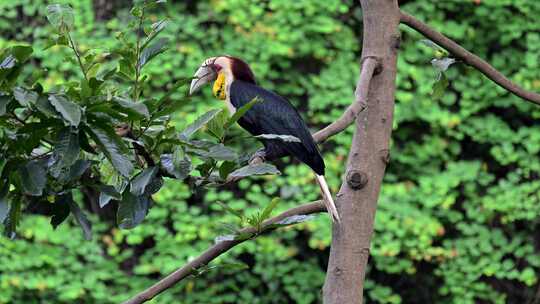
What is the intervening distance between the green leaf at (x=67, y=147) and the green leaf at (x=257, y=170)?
0.30 m

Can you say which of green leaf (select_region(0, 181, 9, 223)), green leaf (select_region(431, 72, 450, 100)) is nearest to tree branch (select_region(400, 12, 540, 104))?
green leaf (select_region(431, 72, 450, 100))

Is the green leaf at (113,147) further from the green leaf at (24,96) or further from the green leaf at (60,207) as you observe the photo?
the green leaf at (60,207)

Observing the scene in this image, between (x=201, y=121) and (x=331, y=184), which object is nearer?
(x=201, y=121)

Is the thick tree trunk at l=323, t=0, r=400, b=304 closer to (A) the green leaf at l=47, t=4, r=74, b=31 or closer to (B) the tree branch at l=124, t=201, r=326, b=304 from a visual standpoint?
(B) the tree branch at l=124, t=201, r=326, b=304

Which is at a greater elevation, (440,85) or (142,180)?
(440,85)

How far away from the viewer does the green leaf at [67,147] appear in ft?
4.65

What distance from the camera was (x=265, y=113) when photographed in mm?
2344

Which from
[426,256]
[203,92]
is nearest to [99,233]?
[203,92]

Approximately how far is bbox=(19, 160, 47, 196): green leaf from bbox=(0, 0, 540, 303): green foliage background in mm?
2193

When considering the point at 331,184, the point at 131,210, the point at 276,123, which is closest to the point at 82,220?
the point at 131,210

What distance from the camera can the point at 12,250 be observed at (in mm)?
3703

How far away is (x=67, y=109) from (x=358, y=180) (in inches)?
25.4

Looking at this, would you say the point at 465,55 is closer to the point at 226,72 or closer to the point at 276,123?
the point at 276,123

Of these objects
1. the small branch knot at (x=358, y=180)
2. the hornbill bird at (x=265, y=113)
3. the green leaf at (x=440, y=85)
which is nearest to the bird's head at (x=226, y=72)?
the hornbill bird at (x=265, y=113)
